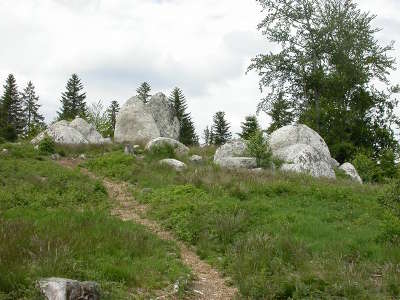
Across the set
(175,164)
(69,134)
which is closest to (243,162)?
(175,164)

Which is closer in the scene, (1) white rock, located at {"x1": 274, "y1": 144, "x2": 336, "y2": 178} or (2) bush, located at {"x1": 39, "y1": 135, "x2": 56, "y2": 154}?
(1) white rock, located at {"x1": 274, "y1": 144, "x2": 336, "y2": 178}

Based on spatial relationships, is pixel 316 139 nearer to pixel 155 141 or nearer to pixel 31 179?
pixel 155 141

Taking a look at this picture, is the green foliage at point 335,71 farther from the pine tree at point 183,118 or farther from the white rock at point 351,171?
the pine tree at point 183,118

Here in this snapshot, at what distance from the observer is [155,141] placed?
30.3 m

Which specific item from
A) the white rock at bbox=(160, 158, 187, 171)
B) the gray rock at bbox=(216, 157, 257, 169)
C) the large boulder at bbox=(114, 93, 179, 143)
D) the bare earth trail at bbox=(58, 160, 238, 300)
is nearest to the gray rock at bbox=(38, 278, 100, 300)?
the bare earth trail at bbox=(58, 160, 238, 300)

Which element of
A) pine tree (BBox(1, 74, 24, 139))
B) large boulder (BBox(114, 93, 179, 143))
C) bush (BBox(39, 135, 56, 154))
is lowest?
bush (BBox(39, 135, 56, 154))

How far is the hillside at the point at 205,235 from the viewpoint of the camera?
880 centimetres

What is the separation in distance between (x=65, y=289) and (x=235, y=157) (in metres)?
20.9

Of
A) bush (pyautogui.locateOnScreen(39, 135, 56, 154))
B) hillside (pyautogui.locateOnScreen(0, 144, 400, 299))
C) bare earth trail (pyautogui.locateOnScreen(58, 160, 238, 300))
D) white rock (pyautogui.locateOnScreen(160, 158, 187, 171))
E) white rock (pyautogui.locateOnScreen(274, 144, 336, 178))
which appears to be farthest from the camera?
bush (pyautogui.locateOnScreen(39, 135, 56, 154))

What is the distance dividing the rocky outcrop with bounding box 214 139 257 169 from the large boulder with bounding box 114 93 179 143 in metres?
10.1

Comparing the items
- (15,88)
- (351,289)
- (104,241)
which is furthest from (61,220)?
(15,88)

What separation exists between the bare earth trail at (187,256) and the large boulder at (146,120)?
1855 cm

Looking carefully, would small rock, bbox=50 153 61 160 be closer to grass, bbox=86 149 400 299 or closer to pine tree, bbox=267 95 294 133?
grass, bbox=86 149 400 299

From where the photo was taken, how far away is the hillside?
8797mm
